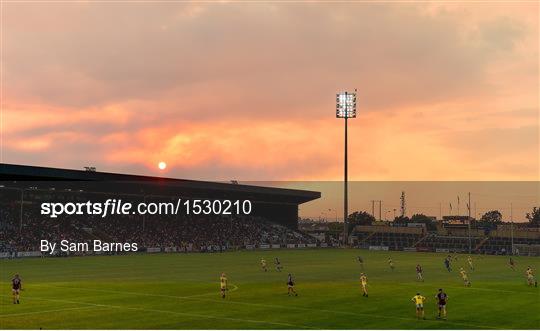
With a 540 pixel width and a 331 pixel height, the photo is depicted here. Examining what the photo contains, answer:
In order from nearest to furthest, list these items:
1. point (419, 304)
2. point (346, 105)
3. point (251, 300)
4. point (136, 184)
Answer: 1. point (419, 304)
2. point (251, 300)
3. point (136, 184)
4. point (346, 105)

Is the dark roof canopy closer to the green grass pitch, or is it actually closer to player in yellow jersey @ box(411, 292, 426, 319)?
the green grass pitch

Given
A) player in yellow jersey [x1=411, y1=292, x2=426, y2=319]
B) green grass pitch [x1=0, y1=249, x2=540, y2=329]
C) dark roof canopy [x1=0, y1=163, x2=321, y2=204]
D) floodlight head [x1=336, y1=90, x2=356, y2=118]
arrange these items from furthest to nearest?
floodlight head [x1=336, y1=90, x2=356, y2=118]
dark roof canopy [x1=0, y1=163, x2=321, y2=204]
player in yellow jersey [x1=411, y1=292, x2=426, y2=319]
green grass pitch [x1=0, y1=249, x2=540, y2=329]

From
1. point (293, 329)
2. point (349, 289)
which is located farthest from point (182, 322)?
point (349, 289)

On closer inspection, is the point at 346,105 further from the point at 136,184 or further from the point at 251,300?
the point at 251,300

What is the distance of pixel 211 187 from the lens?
124 metres

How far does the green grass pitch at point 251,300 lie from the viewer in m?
35.0

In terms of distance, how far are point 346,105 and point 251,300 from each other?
9211cm

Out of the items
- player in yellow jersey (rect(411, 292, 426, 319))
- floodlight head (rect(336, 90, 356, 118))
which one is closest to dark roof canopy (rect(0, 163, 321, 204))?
floodlight head (rect(336, 90, 356, 118))

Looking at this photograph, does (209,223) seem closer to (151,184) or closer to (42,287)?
(151,184)

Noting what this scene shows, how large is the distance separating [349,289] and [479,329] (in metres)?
18.2

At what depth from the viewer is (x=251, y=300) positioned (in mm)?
43938

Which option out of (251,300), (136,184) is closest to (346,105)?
(136,184)

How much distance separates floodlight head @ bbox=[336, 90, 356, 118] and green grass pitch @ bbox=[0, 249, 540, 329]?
6471 cm

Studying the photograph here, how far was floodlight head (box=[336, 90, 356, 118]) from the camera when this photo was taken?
131500 mm
